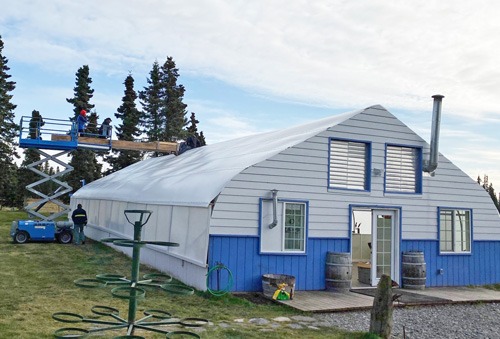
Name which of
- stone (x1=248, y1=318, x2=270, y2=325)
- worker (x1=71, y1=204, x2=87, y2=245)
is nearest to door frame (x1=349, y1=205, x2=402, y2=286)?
stone (x1=248, y1=318, x2=270, y2=325)

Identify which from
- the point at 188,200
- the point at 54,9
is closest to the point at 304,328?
the point at 188,200

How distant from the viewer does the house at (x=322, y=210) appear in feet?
37.8

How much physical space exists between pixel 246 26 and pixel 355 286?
7.07 meters

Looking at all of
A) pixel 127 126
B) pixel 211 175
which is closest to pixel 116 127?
pixel 127 126

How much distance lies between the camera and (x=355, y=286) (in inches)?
516

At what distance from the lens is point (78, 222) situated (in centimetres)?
1936

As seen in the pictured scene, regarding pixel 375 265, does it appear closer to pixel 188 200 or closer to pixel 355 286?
pixel 355 286

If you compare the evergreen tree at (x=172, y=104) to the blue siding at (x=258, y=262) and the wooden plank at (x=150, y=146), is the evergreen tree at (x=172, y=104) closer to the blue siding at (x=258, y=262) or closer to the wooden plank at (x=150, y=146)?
the wooden plank at (x=150, y=146)

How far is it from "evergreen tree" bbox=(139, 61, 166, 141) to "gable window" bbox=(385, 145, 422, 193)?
118 feet

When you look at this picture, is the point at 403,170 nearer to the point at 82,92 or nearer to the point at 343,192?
the point at 343,192

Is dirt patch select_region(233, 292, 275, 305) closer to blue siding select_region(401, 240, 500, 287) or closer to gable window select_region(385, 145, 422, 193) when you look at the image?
blue siding select_region(401, 240, 500, 287)

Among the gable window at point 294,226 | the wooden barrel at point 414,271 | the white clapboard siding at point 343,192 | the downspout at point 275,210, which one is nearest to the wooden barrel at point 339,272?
the white clapboard siding at point 343,192

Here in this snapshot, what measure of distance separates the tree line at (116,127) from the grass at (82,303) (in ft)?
99.8

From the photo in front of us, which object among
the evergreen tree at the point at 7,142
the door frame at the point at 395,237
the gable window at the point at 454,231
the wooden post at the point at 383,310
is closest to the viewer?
the wooden post at the point at 383,310
